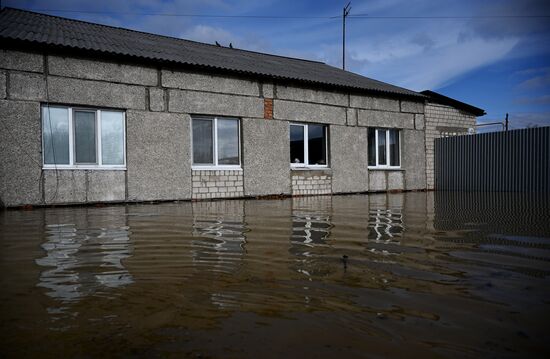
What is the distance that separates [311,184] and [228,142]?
8.67 ft

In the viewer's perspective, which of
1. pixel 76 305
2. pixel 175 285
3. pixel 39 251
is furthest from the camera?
pixel 39 251

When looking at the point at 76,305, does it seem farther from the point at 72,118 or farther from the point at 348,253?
A: the point at 72,118

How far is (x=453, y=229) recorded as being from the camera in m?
3.69

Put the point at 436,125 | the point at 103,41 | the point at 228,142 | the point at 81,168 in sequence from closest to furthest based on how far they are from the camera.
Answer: the point at 81,168 → the point at 103,41 → the point at 228,142 → the point at 436,125

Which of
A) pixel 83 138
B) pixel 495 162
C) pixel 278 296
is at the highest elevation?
pixel 83 138

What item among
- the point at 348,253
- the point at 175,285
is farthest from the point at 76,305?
the point at 348,253

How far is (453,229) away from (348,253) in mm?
1630

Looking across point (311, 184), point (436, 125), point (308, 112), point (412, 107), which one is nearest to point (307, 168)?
point (311, 184)

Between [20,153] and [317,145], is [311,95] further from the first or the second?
[20,153]

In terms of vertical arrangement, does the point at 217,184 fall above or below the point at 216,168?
below

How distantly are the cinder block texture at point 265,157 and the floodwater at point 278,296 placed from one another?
5949mm

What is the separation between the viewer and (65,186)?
7.17 meters

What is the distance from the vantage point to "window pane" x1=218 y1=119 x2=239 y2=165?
906 centimetres

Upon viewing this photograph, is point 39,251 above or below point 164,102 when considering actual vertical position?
below
